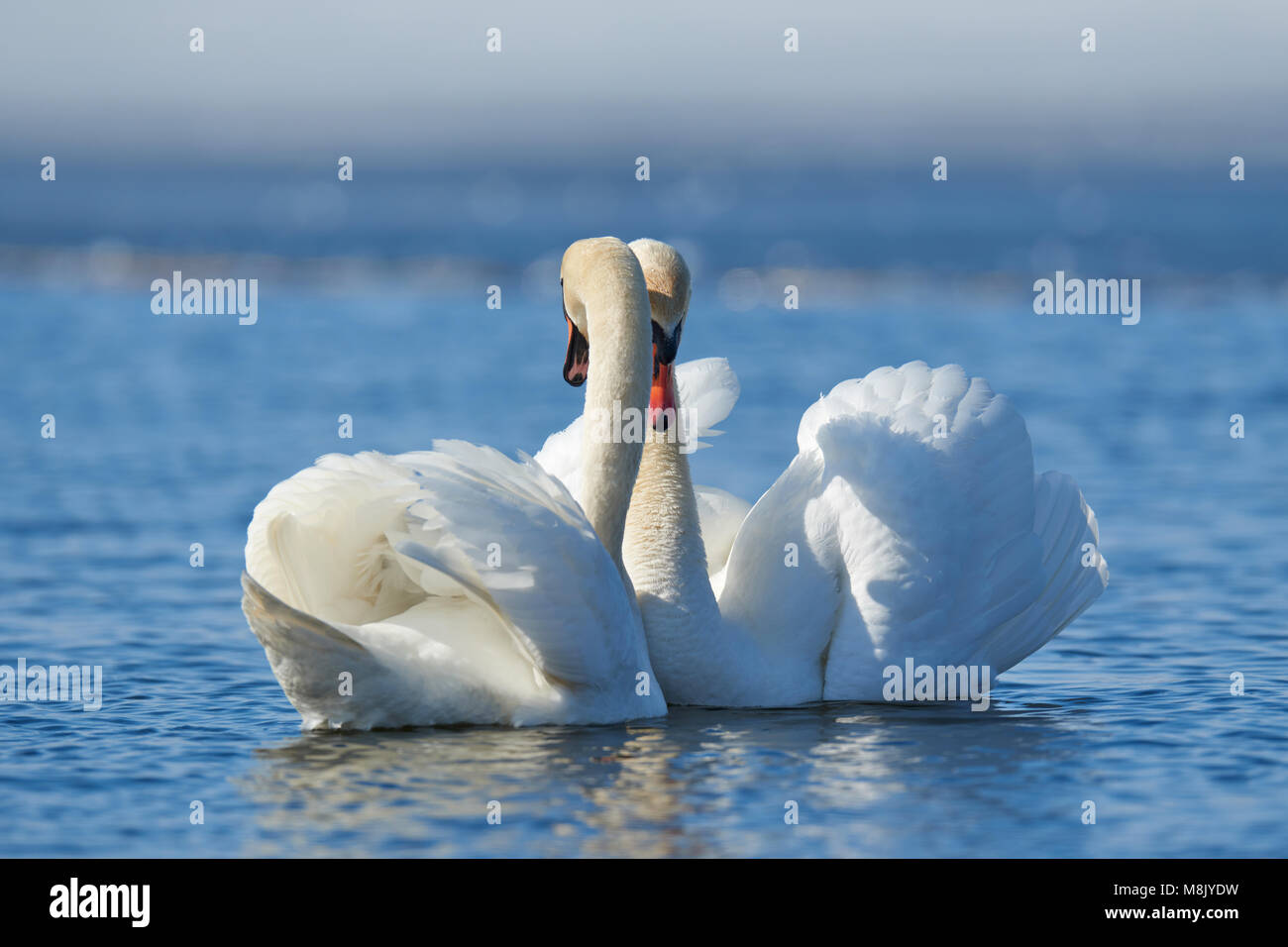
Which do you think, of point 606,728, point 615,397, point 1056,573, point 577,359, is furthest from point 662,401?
point 1056,573

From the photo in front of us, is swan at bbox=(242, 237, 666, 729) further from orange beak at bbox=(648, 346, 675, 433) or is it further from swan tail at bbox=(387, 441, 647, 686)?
orange beak at bbox=(648, 346, 675, 433)

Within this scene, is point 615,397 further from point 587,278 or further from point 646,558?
point 646,558

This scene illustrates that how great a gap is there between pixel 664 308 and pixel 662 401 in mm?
456

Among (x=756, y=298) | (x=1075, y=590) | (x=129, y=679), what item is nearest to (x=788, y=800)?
(x=1075, y=590)

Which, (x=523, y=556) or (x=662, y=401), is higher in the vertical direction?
(x=662, y=401)

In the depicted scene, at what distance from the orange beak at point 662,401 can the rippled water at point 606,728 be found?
135cm

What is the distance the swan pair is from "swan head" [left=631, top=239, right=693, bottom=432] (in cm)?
1

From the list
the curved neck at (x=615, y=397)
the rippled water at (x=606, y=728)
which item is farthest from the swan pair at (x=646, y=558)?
the rippled water at (x=606, y=728)

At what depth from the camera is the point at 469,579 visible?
294 inches

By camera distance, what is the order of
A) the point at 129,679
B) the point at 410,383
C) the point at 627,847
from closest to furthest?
1. the point at 627,847
2. the point at 129,679
3. the point at 410,383

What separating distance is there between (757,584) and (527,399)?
13.1 m

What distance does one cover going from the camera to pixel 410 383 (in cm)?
2302

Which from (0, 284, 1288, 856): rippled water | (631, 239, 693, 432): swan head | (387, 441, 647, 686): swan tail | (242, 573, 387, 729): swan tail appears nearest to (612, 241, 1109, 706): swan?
(631, 239, 693, 432): swan head
